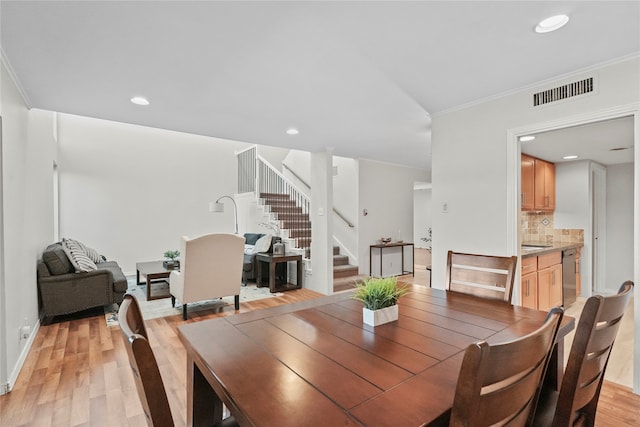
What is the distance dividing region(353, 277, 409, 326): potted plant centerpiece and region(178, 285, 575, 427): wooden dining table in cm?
4

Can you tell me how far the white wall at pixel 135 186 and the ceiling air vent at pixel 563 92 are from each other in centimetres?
687

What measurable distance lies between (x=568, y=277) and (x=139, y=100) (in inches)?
222

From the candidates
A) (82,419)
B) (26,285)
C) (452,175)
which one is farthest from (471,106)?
(26,285)

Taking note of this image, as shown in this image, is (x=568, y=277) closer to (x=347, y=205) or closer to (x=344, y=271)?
(x=344, y=271)

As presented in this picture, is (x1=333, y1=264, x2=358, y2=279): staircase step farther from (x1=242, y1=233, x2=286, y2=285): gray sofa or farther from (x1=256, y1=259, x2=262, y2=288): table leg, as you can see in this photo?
(x1=256, y1=259, x2=262, y2=288): table leg

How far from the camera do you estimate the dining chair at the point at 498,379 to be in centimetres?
66

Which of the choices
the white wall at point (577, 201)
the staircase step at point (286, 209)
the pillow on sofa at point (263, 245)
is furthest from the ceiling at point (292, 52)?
the staircase step at point (286, 209)

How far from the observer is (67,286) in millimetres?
3766

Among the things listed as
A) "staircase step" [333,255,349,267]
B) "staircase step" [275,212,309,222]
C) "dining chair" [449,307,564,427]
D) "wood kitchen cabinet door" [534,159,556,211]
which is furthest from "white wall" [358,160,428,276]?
"dining chair" [449,307,564,427]

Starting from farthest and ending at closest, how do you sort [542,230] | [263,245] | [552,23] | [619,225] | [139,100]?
[263,245] < [542,230] < [619,225] < [139,100] < [552,23]

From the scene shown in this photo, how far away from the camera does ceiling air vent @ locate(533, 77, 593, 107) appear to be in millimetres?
2400

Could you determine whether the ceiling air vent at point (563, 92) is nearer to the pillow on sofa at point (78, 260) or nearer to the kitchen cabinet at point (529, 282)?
the kitchen cabinet at point (529, 282)

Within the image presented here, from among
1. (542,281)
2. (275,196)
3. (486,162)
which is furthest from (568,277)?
(275,196)

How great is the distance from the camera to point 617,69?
2.26 m
